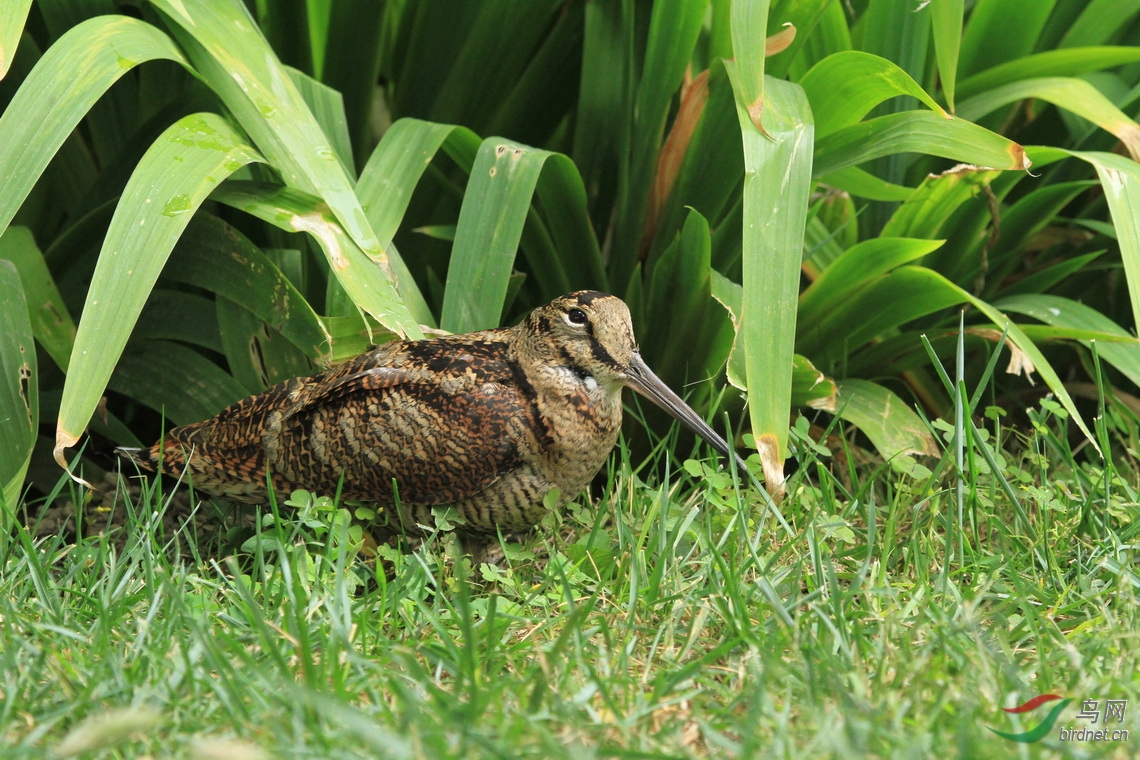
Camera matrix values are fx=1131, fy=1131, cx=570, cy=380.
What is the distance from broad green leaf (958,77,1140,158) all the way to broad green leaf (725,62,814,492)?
0.74m

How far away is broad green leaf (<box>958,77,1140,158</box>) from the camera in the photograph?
2.68 m

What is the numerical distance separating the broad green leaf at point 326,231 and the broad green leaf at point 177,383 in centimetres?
52

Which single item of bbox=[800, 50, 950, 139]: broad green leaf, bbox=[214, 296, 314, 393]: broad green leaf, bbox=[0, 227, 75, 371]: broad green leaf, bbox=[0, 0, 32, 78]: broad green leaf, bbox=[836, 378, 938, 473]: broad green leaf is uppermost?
bbox=[0, 0, 32, 78]: broad green leaf

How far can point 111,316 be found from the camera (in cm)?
214

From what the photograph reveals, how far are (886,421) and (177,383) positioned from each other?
5.78 ft

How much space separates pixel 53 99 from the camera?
2.21 metres

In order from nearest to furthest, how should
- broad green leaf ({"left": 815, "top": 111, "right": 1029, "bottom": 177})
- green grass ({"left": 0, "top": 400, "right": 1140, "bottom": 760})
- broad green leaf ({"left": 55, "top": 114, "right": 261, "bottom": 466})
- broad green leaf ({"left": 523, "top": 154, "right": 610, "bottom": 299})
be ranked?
green grass ({"left": 0, "top": 400, "right": 1140, "bottom": 760}) < broad green leaf ({"left": 55, "top": 114, "right": 261, "bottom": 466}) < broad green leaf ({"left": 815, "top": 111, "right": 1029, "bottom": 177}) < broad green leaf ({"left": 523, "top": 154, "right": 610, "bottom": 299})

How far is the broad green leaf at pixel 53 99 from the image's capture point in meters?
2.17

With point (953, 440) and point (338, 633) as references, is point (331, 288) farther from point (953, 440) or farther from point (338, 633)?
point (953, 440)

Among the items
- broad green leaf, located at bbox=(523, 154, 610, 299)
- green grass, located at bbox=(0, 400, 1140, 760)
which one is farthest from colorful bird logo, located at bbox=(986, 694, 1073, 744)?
broad green leaf, located at bbox=(523, 154, 610, 299)

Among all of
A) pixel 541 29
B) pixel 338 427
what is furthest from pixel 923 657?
pixel 541 29

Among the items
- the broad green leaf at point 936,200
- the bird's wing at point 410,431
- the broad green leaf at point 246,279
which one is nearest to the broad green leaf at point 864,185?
the broad green leaf at point 936,200

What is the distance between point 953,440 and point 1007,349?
0.83 metres

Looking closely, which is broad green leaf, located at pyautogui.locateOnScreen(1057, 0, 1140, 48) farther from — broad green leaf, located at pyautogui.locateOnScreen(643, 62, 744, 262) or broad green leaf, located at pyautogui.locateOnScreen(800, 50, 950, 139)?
broad green leaf, located at pyautogui.locateOnScreen(643, 62, 744, 262)
